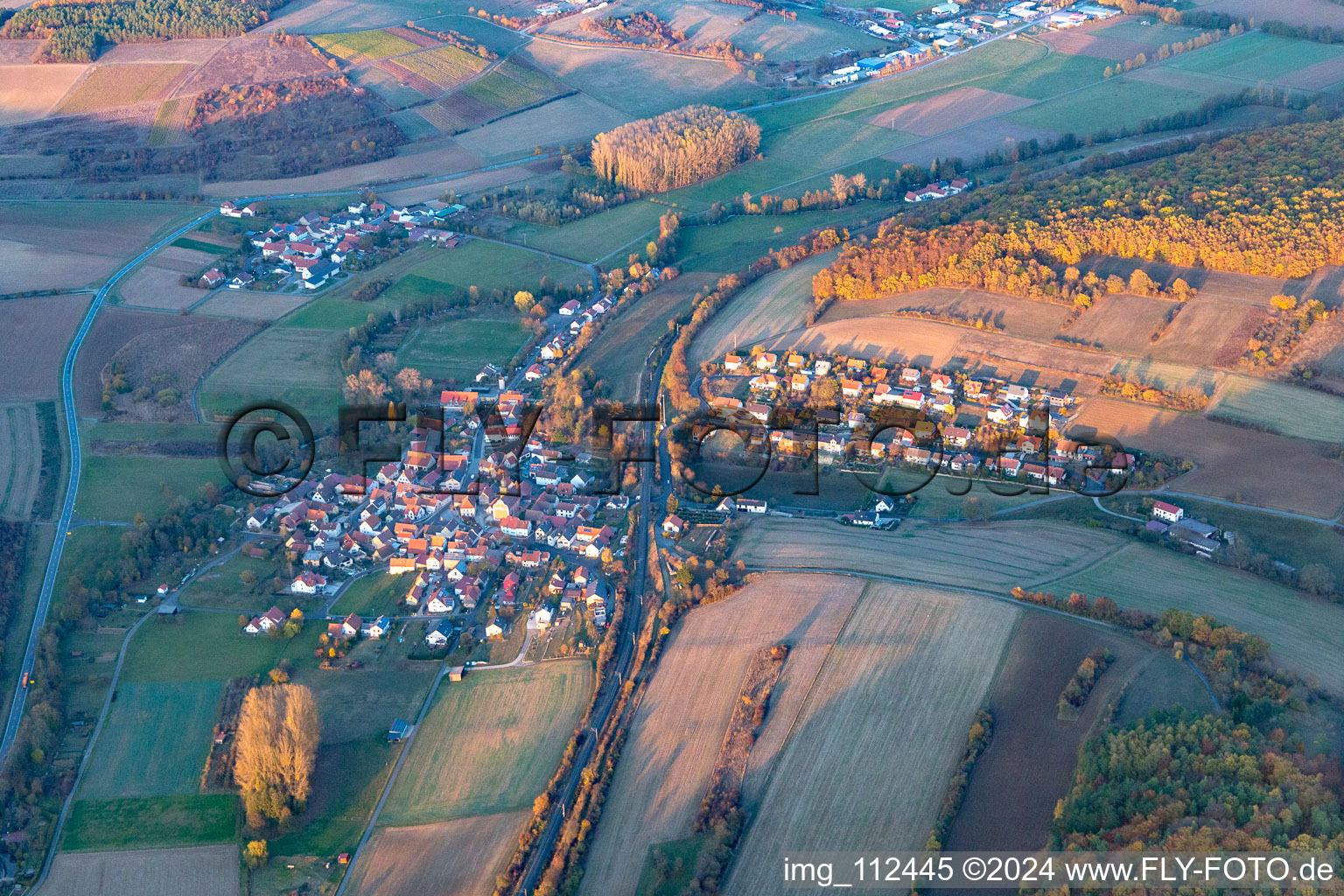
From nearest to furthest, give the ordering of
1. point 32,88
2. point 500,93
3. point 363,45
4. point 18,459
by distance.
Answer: point 18,459
point 32,88
point 500,93
point 363,45

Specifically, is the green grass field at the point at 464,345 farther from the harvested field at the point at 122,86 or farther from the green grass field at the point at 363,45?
the green grass field at the point at 363,45

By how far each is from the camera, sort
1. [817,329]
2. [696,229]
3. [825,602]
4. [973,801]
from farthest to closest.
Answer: [696,229]
[817,329]
[825,602]
[973,801]

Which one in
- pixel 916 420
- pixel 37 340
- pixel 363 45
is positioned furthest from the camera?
pixel 363 45

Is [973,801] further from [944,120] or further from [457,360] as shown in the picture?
[944,120]

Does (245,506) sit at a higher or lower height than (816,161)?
lower

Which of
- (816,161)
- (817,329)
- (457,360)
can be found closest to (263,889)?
(457,360)

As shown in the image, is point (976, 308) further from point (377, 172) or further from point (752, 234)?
point (377, 172)

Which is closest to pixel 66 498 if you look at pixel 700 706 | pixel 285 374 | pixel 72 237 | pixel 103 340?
pixel 285 374
